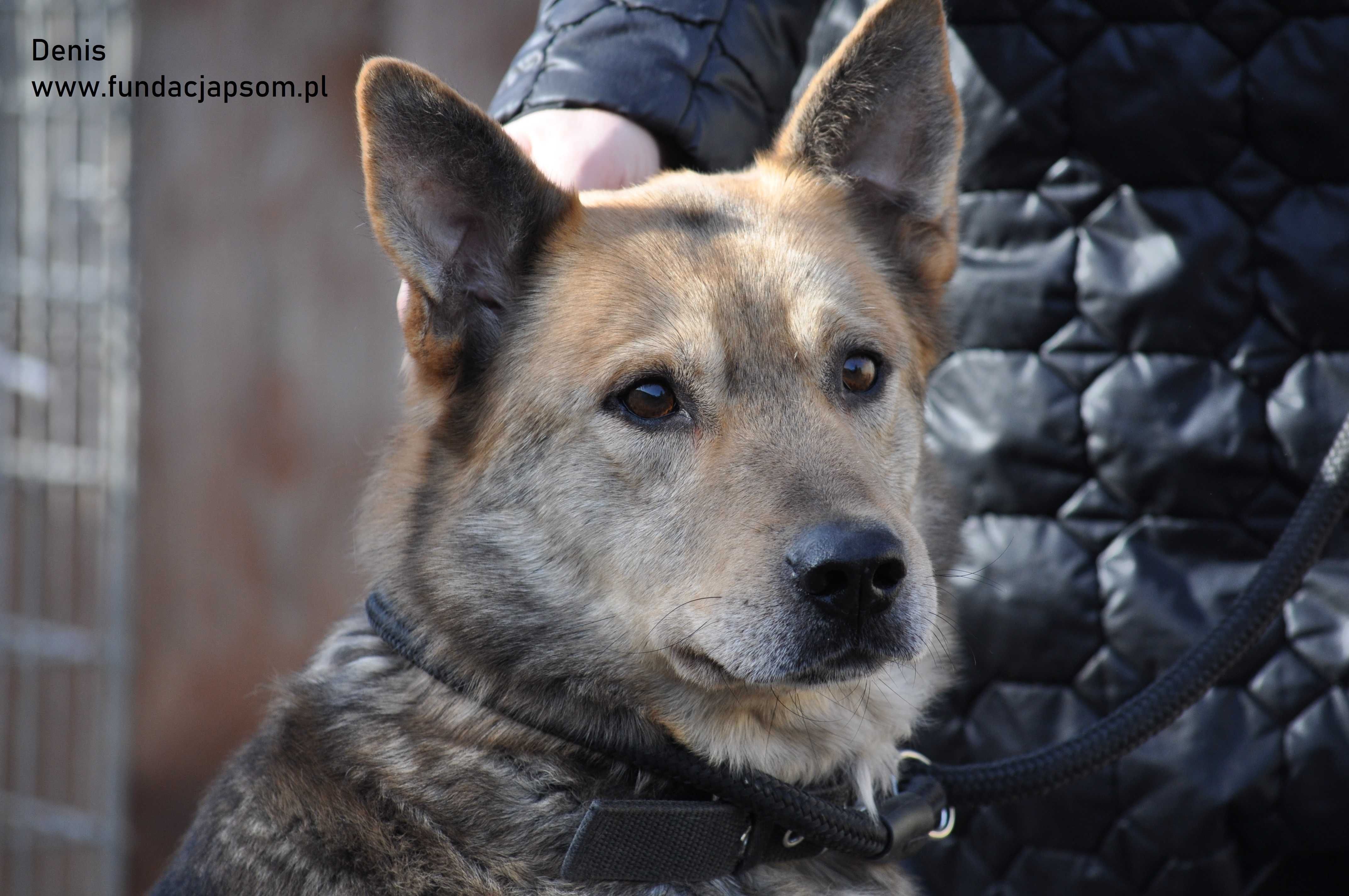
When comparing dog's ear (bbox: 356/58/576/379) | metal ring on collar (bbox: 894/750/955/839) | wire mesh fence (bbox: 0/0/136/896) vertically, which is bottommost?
wire mesh fence (bbox: 0/0/136/896)

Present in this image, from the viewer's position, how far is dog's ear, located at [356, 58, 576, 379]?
197cm

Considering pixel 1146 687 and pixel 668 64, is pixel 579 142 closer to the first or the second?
pixel 668 64

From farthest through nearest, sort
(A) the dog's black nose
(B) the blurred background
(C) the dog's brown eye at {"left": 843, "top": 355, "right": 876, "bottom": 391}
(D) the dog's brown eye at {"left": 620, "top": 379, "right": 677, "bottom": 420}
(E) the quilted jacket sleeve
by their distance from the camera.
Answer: (B) the blurred background → (E) the quilted jacket sleeve → (C) the dog's brown eye at {"left": 843, "top": 355, "right": 876, "bottom": 391} → (D) the dog's brown eye at {"left": 620, "top": 379, "right": 677, "bottom": 420} → (A) the dog's black nose

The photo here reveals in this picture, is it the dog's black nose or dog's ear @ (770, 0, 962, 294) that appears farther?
dog's ear @ (770, 0, 962, 294)

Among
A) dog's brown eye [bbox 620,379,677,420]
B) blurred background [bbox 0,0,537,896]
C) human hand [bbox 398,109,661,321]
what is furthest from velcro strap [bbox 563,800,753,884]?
blurred background [bbox 0,0,537,896]

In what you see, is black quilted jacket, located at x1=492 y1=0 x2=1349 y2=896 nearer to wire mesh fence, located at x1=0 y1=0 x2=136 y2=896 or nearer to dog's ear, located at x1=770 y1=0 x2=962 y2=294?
dog's ear, located at x1=770 y1=0 x2=962 y2=294

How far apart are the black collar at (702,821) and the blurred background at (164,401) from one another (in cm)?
319

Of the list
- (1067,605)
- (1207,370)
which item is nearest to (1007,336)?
(1207,370)

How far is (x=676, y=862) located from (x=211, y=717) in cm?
429

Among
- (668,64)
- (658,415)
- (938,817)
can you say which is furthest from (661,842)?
(668,64)

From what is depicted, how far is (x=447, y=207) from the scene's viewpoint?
83.0 inches

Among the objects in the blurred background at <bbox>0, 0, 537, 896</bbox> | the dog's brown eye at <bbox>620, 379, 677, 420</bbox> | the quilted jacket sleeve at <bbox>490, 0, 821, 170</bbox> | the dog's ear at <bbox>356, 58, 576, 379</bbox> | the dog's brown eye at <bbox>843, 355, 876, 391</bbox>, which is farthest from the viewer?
the blurred background at <bbox>0, 0, 537, 896</bbox>

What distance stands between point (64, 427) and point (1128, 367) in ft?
15.5

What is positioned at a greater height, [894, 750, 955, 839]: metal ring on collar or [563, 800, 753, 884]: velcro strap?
[563, 800, 753, 884]: velcro strap
